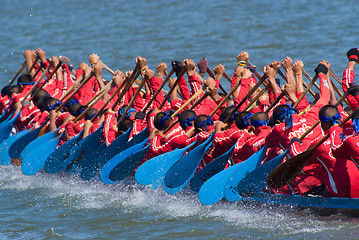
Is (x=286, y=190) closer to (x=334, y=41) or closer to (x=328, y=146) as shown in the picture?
(x=328, y=146)

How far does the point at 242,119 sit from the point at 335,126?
1.53 metres

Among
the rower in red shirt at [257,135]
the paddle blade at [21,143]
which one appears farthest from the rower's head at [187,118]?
the paddle blade at [21,143]

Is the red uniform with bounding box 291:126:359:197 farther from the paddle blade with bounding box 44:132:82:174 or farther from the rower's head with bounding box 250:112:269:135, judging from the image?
the paddle blade with bounding box 44:132:82:174

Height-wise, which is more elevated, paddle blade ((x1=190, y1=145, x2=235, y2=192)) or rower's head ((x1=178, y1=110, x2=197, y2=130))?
rower's head ((x1=178, y1=110, x2=197, y2=130))

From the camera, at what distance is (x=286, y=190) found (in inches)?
300

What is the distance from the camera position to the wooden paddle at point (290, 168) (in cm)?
683

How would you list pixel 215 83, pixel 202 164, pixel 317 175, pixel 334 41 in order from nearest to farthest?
pixel 317 175, pixel 202 164, pixel 215 83, pixel 334 41

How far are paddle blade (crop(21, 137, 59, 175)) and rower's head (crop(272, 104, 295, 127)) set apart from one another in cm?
418

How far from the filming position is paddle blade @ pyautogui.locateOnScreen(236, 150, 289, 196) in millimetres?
7340

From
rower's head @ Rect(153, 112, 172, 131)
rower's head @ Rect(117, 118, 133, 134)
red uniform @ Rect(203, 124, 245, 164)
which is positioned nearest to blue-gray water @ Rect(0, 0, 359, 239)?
red uniform @ Rect(203, 124, 245, 164)

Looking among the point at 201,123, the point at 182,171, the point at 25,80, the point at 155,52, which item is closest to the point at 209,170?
the point at 182,171

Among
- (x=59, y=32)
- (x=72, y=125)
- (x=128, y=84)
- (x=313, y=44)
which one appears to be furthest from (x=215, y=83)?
(x=59, y=32)

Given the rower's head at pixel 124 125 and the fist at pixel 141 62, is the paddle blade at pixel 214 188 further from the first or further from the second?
the fist at pixel 141 62

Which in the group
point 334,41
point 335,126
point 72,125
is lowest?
point 335,126
